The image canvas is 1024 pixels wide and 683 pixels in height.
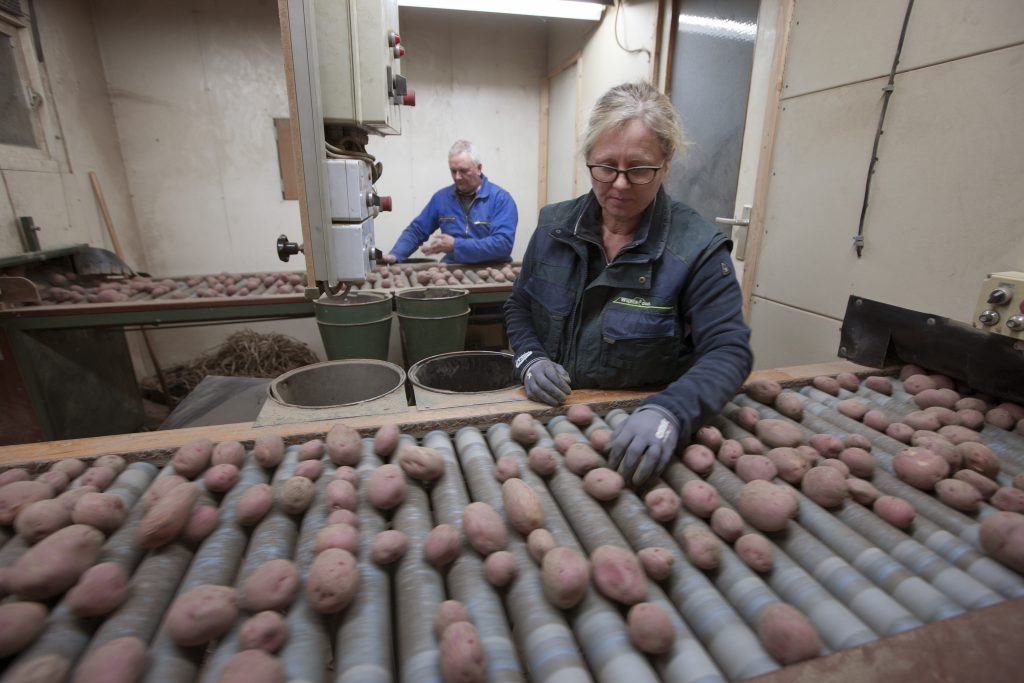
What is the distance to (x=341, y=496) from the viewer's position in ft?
3.00

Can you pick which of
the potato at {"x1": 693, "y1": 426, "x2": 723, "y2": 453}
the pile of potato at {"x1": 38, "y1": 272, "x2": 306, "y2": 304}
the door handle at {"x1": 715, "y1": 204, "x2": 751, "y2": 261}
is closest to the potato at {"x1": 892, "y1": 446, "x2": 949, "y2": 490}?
the potato at {"x1": 693, "y1": 426, "x2": 723, "y2": 453}

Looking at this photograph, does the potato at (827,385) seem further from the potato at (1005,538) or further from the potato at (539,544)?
the potato at (539,544)

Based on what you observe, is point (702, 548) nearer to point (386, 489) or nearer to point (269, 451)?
point (386, 489)

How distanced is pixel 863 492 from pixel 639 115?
101 cm

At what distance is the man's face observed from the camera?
11.6ft

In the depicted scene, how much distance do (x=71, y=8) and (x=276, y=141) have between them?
1607 millimetres

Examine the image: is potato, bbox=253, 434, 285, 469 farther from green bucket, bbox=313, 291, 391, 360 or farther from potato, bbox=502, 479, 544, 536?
green bucket, bbox=313, 291, 391, 360

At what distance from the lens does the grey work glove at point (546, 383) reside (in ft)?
4.36

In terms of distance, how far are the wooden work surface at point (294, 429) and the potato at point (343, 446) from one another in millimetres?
89

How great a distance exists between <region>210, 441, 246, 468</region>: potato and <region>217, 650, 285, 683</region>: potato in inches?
20.3

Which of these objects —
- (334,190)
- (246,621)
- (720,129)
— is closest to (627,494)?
(246,621)

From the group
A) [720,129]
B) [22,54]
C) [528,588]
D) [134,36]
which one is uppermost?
[134,36]

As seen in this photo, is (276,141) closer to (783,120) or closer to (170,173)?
(170,173)

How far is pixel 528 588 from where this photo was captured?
76cm
